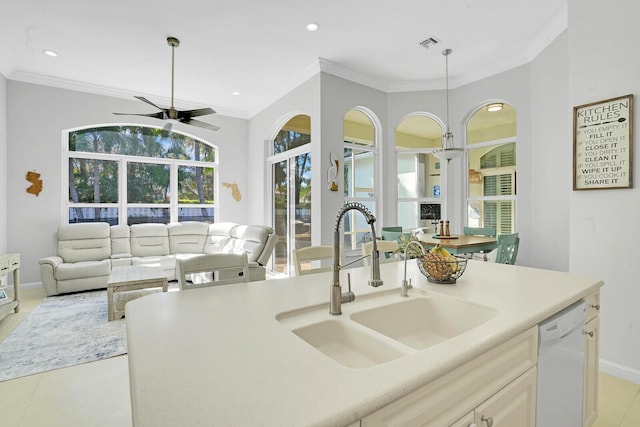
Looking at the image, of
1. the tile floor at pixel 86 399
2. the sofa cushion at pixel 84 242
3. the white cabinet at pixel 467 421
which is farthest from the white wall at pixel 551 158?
the sofa cushion at pixel 84 242

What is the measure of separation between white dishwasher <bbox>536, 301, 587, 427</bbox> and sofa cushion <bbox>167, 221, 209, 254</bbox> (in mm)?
5232

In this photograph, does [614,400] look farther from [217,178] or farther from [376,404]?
[217,178]

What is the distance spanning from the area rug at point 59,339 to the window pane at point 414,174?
4313 mm

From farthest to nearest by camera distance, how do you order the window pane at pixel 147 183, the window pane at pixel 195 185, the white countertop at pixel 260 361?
the window pane at pixel 195 185
the window pane at pixel 147 183
the white countertop at pixel 260 361

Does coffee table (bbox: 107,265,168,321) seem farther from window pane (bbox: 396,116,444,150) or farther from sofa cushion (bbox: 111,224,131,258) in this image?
window pane (bbox: 396,116,444,150)

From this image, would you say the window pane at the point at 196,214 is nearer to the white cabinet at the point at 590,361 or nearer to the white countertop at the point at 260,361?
the white countertop at the point at 260,361

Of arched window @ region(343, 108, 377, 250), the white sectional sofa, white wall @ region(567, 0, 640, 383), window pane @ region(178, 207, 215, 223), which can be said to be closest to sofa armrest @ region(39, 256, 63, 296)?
the white sectional sofa

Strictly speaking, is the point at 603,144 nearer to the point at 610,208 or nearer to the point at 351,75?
the point at 610,208

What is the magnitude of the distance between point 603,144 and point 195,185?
5.99 metres

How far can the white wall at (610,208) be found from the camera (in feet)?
6.90

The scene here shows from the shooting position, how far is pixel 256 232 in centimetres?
439

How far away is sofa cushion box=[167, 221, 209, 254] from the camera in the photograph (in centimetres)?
550

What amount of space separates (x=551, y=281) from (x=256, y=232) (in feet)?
11.4

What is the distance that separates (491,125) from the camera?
461 centimetres
